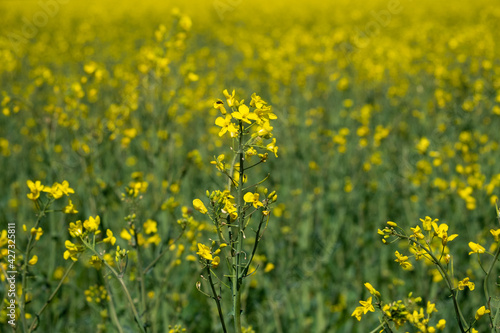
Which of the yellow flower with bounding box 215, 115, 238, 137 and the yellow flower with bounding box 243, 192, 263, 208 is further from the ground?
the yellow flower with bounding box 215, 115, 238, 137

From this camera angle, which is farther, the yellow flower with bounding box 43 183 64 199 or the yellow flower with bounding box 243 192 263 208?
the yellow flower with bounding box 43 183 64 199

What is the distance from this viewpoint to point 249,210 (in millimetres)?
4164

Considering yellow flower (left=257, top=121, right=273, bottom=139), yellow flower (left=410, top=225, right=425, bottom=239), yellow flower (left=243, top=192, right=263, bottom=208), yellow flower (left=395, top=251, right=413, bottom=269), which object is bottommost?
yellow flower (left=395, top=251, right=413, bottom=269)

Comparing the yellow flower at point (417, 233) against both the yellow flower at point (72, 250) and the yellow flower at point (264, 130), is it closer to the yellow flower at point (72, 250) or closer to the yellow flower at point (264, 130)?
the yellow flower at point (264, 130)

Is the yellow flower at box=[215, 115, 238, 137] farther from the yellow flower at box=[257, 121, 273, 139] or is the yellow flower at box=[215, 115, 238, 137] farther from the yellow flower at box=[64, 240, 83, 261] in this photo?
the yellow flower at box=[64, 240, 83, 261]

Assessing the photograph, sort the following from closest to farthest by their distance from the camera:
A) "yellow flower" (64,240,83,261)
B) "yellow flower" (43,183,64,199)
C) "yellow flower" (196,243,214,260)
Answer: "yellow flower" (196,243,214,260), "yellow flower" (64,240,83,261), "yellow flower" (43,183,64,199)

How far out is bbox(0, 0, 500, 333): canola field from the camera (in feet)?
4.83

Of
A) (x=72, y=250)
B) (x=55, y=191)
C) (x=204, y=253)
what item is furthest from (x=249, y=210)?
(x=204, y=253)

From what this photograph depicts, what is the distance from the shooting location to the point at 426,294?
2621mm

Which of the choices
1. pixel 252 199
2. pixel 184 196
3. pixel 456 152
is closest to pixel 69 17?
pixel 184 196

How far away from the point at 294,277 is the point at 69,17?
16214 mm

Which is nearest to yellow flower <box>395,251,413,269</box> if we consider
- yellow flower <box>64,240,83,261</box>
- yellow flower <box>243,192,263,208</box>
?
yellow flower <box>243,192,263,208</box>

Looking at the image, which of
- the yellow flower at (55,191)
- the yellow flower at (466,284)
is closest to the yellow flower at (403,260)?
the yellow flower at (466,284)

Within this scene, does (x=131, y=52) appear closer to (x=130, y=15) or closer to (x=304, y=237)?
(x=304, y=237)
